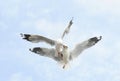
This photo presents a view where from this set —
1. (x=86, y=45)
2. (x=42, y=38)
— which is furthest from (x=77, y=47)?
(x=42, y=38)

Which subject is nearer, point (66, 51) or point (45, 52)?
point (66, 51)

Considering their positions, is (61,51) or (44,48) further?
(44,48)

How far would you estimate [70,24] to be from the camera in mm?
33750

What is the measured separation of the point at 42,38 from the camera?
33625mm

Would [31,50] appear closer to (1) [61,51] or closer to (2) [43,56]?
(2) [43,56]

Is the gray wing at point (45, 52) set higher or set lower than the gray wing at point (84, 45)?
lower

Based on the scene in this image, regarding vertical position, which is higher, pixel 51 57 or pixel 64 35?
pixel 64 35

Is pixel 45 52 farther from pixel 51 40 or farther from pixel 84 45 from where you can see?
pixel 84 45

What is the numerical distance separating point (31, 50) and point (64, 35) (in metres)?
3.58

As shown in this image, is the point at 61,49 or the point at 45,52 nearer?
the point at 61,49

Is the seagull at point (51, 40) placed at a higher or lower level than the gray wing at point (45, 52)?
higher

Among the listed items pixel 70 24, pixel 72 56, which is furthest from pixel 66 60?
pixel 70 24

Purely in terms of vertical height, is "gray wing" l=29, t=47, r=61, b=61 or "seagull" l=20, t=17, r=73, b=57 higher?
"seagull" l=20, t=17, r=73, b=57

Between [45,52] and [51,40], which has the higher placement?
[51,40]
